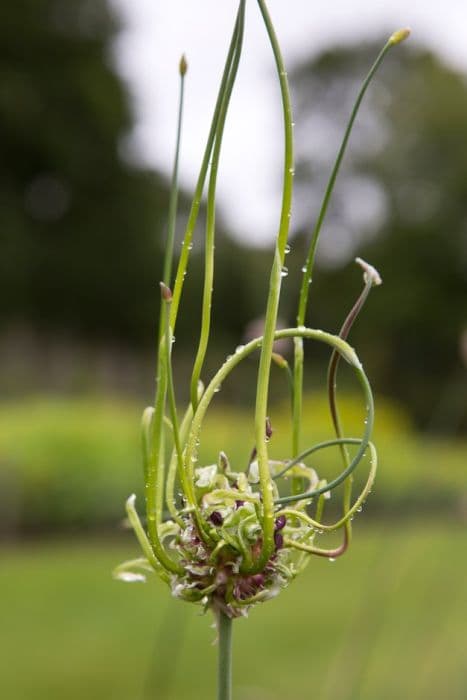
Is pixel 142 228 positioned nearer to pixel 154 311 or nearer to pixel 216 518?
pixel 154 311

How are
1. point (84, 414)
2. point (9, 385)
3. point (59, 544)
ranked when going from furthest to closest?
point (9, 385)
point (84, 414)
point (59, 544)

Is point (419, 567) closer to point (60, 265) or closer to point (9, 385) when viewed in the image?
point (9, 385)

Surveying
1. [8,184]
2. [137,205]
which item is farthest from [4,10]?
[137,205]

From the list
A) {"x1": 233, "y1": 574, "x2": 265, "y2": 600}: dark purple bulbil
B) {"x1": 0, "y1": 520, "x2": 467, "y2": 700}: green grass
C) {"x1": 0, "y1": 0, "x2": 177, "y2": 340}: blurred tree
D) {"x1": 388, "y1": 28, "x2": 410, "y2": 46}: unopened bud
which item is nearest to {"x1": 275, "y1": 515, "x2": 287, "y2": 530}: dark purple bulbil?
{"x1": 233, "y1": 574, "x2": 265, "y2": 600}: dark purple bulbil

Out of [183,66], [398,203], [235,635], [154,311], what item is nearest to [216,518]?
[183,66]

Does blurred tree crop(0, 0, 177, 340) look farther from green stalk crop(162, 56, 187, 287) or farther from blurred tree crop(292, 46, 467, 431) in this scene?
green stalk crop(162, 56, 187, 287)

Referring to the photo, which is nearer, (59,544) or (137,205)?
(59,544)
